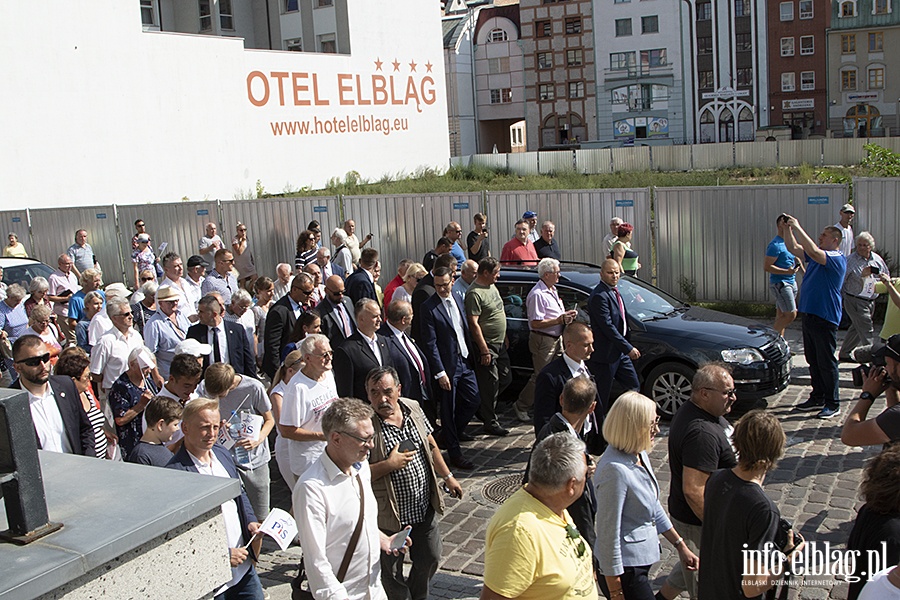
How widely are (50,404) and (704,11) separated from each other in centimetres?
7930

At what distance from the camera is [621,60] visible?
265 feet

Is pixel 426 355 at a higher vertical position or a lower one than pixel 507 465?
higher

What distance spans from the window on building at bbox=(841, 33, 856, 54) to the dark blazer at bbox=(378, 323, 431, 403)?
77255 mm

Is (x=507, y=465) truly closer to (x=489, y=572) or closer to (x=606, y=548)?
(x=606, y=548)

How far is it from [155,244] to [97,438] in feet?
55.2

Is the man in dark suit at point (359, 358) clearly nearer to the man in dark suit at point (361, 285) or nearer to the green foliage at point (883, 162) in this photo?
the man in dark suit at point (361, 285)

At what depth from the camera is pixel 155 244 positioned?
22375mm

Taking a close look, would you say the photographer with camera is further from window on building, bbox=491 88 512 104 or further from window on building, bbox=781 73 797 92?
window on building, bbox=491 88 512 104

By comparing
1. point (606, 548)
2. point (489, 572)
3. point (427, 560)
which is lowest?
point (427, 560)

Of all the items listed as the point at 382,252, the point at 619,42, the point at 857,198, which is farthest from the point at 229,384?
the point at 619,42

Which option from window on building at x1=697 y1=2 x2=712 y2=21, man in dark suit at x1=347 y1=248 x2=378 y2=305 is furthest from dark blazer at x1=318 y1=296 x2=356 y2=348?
window on building at x1=697 y1=2 x2=712 y2=21

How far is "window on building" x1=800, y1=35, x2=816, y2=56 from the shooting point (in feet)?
244

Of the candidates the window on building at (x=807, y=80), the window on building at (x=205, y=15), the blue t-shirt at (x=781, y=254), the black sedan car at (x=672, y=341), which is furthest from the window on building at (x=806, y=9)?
the black sedan car at (x=672, y=341)

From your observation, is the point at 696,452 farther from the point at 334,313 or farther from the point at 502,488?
the point at 334,313
